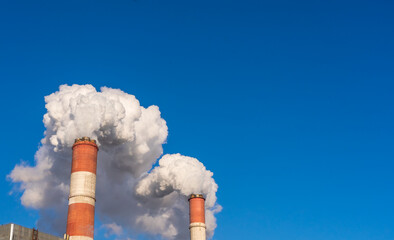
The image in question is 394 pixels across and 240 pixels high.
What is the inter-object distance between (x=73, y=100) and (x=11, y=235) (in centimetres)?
1862

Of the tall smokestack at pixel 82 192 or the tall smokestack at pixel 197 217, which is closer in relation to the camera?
the tall smokestack at pixel 82 192

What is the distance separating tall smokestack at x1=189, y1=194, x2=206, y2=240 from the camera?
53250 mm

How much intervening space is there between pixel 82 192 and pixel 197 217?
17839mm

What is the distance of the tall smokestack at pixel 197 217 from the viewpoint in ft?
175

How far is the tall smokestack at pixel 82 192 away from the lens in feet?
132

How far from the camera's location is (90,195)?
4181 cm

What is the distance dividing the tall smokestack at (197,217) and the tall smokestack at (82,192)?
1563 cm

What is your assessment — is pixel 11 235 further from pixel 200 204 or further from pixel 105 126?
pixel 200 204

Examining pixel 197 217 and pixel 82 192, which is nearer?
pixel 82 192

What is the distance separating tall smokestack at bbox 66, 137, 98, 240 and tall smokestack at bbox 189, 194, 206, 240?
1563cm

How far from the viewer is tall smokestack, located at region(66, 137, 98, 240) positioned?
40094 mm

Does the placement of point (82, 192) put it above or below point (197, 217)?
below

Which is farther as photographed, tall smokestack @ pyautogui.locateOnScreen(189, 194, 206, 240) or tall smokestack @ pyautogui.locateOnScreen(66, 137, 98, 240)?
tall smokestack @ pyautogui.locateOnScreen(189, 194, 206, 240)

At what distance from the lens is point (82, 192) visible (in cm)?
4125
